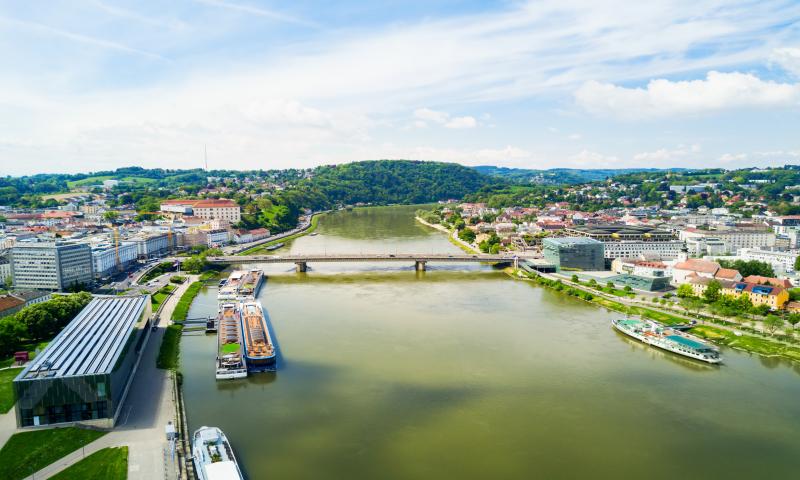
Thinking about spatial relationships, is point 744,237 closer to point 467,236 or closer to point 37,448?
point 467,236

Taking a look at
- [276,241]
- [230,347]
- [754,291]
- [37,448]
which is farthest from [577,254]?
[37,448]

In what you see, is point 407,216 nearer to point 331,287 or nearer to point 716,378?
point 331,287

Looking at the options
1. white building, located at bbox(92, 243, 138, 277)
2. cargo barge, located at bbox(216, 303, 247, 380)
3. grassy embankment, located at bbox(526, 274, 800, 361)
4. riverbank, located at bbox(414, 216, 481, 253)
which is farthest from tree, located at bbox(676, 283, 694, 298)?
white building, located at bbox(92, 243, 138, 277)

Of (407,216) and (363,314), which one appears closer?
(363,314)

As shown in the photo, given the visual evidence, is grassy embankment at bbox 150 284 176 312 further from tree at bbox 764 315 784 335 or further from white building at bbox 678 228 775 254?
white building at bbox 678 228 775 254

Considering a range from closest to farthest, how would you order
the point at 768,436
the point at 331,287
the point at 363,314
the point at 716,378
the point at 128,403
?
1. the point at 768,436
2. the point at 128,403
3. the point at 716,378
4. the point at 363,314
5. the point at 331,287

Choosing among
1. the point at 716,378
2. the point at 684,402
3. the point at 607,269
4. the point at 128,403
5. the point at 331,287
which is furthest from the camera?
the point at 607,269

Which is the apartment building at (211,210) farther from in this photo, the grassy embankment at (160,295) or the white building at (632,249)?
the white building at (632,249)

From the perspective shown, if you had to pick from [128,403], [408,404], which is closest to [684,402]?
[408,404]
